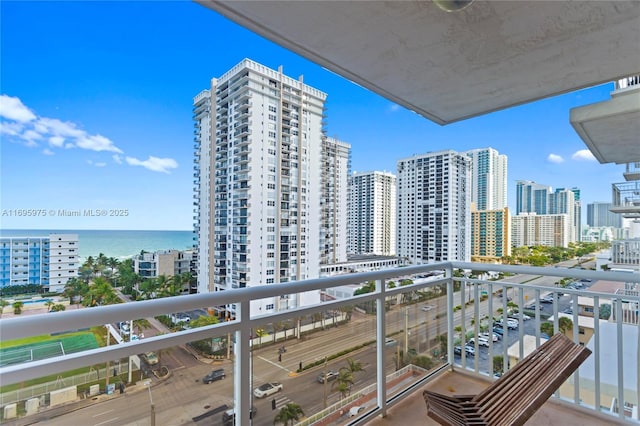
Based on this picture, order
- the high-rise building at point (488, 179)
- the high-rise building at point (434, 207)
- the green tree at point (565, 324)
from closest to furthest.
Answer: the green tree at point (565, 324), the high-rise building at point (488, 179), the high-rise building at point (434, 207)

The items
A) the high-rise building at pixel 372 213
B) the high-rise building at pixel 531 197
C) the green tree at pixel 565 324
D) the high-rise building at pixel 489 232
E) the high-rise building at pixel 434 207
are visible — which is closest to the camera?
the green tree at pixel 565 324

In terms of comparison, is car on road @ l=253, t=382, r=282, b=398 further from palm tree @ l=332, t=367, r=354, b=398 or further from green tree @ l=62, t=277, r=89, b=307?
green tree @ l=62, t=277, r=89, b=307

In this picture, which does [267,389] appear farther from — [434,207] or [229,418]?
[434,207]

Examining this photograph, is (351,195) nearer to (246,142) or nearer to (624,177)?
(246,142)

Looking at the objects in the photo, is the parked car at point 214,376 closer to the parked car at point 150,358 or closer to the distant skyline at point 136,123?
the parked car at point 150,358

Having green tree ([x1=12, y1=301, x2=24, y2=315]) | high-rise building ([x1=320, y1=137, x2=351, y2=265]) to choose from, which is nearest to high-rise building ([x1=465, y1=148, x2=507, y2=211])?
high-rise building ([x1=320, y1=137, x2=351, y2=265])

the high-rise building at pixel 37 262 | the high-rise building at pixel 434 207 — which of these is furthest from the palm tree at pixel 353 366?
the high-rise building at pixel 434 207

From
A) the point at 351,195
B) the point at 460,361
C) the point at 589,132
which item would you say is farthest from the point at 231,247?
the point at 589,132

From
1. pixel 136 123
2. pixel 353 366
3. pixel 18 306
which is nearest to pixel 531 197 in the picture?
pixel 353 366
